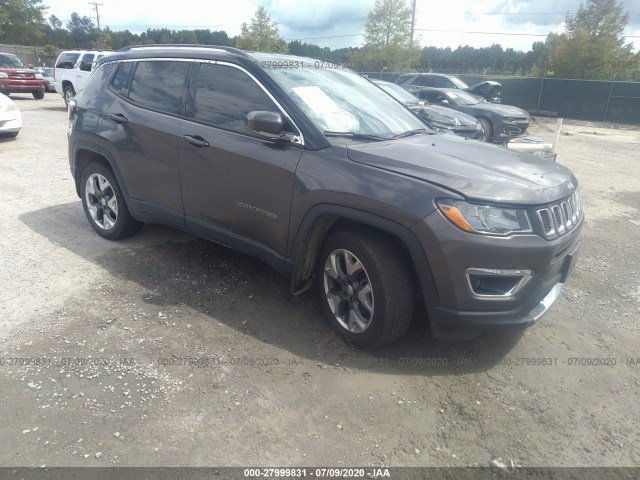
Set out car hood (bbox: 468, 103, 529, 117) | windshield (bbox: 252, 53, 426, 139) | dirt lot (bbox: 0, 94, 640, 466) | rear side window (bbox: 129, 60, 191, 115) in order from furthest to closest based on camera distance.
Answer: car hood (bbox: 468, 103, 529, 117) < rear side window (bbox: 129, 60, 191, 115) < windshield (bbox: 252, 53, 426, 139) < dirt lot (bbox: 0, 94, 640, 466)

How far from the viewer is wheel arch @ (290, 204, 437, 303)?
280 centimetres

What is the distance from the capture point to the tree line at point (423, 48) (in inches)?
1229

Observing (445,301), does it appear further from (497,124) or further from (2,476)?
(497,124)

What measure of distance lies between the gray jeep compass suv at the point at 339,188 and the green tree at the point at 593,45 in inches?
1302

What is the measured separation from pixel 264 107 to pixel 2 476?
8.70 feet

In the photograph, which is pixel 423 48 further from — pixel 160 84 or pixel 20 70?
pixel 160 84

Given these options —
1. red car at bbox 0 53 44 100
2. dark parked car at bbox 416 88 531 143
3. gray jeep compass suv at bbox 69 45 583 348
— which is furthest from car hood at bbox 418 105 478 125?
red car at bbox 0 53 44 100

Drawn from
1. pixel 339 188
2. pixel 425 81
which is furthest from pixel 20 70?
pixel 339 188

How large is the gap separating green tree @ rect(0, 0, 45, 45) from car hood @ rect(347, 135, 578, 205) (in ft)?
203

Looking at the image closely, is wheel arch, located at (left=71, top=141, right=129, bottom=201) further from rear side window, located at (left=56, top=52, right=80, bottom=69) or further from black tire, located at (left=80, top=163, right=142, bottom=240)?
rear side window, located at (left=56, top=52, right=80, bottom=69)

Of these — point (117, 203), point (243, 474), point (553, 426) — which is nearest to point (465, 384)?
point (553, 426)

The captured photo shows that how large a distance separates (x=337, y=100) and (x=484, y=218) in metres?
1.61

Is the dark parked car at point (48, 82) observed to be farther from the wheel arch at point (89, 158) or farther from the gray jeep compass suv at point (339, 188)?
the gray jeep compass suv at point (339, 188)

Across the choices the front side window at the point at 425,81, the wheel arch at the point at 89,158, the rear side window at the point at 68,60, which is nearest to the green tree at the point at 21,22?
the rear side window at the point at 68,60
